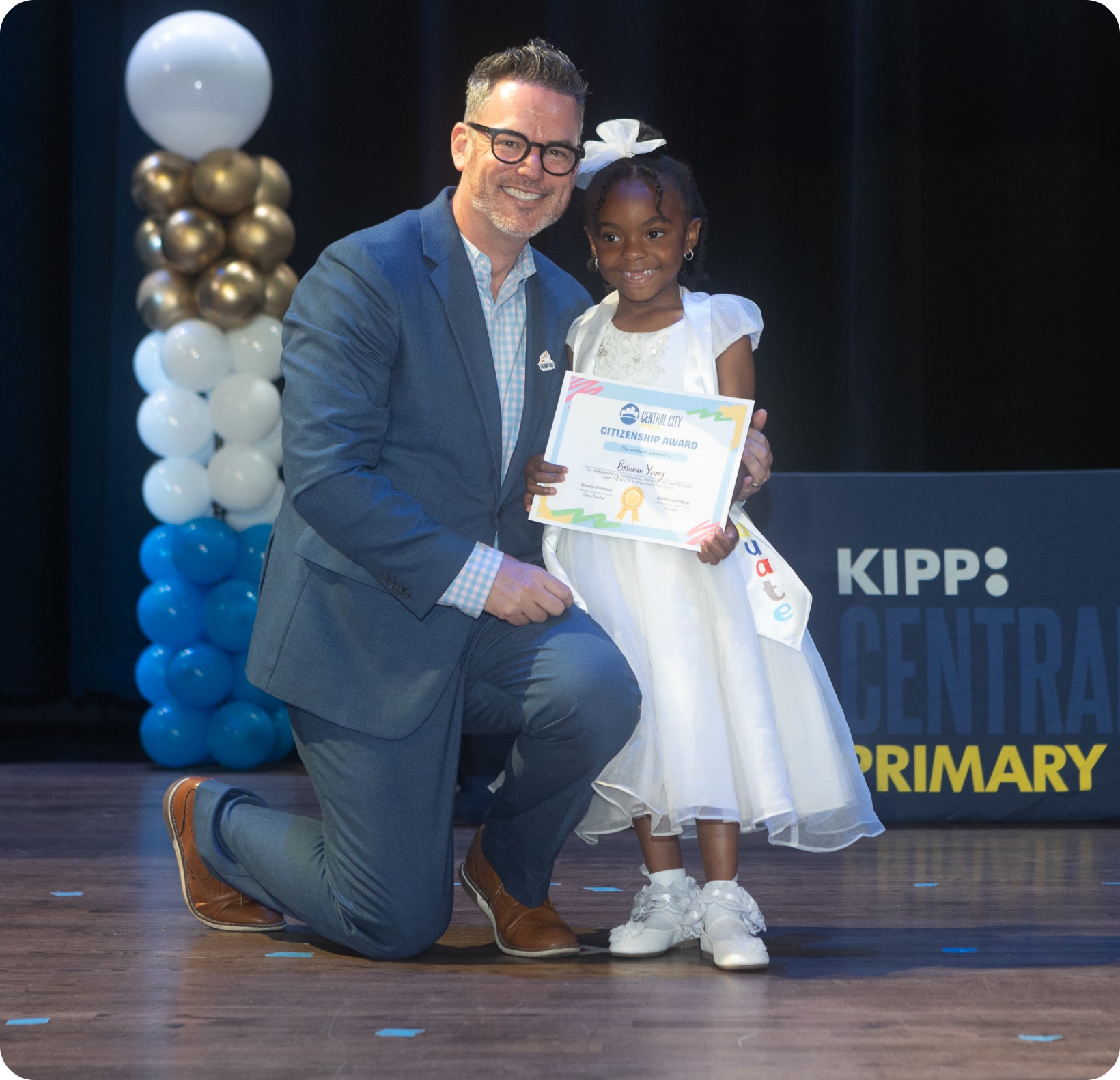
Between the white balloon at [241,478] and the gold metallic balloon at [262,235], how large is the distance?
562 millimetres

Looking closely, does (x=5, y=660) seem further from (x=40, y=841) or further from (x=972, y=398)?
(x=972, y=398)

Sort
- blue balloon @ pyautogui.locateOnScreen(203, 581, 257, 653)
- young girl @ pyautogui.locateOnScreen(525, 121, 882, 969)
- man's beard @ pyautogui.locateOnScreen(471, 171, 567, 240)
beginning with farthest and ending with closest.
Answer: blue balloon @ pyautogui.locateOnScreen(203, 581, 257, 653) → man's beard @ pyautogui.locateOnScreen(471, 171, 567, 240) → young girl @ pyautogui.locateOnScreen(525, 121, 882, 969)

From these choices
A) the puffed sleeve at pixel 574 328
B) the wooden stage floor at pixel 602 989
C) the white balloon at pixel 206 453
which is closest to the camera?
the wooden stage floor at pixel 602 989

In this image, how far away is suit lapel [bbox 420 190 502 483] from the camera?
6.48 ft

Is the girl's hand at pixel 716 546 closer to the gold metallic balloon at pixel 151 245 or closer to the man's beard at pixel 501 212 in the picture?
the man's beard at pixel 501 212

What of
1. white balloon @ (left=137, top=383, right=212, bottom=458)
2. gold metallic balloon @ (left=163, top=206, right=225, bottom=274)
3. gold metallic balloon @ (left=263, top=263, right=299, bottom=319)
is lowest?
white balloon @ (left=137, top=383, right=212, bottom=458)

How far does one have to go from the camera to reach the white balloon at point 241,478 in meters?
4.00

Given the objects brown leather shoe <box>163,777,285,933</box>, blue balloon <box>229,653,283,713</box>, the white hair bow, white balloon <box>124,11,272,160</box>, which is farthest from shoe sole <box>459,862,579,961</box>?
white balloon <box>124,11,272,160</box>

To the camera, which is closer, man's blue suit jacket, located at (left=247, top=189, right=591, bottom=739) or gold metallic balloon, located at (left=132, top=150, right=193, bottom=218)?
man's blue suit jacket, located at (left=247, top=189, right=591, bottom=739)

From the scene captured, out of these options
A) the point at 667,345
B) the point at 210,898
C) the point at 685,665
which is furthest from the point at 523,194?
the point at 210,898

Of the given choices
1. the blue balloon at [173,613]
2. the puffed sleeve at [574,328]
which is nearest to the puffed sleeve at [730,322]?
the puffed sleeve at [574,328]

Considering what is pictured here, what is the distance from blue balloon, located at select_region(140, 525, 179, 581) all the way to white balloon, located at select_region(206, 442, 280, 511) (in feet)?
0.62

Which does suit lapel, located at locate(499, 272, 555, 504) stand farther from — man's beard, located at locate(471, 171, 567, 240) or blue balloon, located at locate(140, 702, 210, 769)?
blue balloon, located at locate(140, 702, 210, 769)

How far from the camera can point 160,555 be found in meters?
4.07
